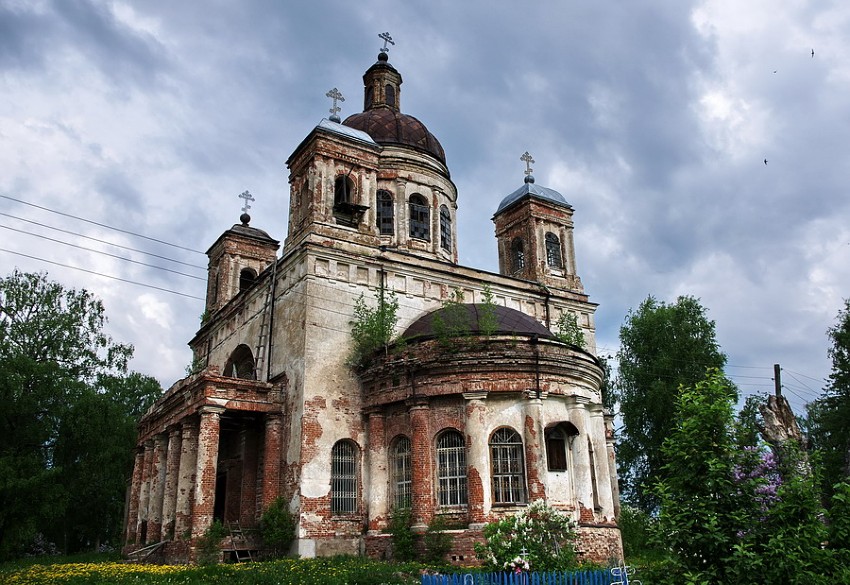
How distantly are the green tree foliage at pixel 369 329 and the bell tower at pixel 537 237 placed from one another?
7.48 m

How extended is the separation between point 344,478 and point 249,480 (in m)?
3.75

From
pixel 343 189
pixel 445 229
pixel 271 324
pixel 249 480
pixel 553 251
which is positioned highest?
pixel 343 189

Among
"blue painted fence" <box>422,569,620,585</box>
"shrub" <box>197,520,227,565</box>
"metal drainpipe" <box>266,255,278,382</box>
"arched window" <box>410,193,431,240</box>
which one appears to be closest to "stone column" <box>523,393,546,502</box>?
"blue painted fence" <box>422,569,620,585</box>

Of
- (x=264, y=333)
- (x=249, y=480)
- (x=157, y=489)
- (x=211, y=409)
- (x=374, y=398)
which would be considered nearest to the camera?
(x=211, y=409)

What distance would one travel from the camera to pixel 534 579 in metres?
11.3

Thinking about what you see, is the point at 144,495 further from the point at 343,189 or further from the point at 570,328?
the point at 570,328

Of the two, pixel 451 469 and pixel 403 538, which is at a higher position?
pixel 451 469

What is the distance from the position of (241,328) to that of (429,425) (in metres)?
9.13

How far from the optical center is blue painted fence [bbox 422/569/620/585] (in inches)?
447

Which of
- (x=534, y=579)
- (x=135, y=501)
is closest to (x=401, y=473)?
(x=534, y=579)

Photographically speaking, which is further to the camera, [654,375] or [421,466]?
[654,375]

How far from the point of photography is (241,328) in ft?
80.9

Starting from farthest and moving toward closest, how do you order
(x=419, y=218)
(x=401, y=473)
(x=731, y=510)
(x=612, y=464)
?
(x=419, y=218), (x=612, y=464), (x=401, y=473), (x=731, y=510)

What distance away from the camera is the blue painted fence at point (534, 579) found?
37.3ft
